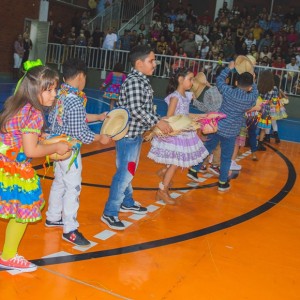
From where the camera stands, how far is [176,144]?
4.91m

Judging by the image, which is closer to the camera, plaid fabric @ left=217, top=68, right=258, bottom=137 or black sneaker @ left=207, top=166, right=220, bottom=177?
plaid fabric @ left=217, top=68, right=258, bottom=137

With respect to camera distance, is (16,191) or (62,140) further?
(62,140)

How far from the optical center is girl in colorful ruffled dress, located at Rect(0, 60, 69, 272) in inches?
112

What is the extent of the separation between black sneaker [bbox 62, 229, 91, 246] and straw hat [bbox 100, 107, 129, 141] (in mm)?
836

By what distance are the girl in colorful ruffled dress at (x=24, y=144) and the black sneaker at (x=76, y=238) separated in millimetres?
651

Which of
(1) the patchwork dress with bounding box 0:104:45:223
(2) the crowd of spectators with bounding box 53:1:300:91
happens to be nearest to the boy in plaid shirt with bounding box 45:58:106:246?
(1) the patchwork dress with bounding box 0:104:45:223

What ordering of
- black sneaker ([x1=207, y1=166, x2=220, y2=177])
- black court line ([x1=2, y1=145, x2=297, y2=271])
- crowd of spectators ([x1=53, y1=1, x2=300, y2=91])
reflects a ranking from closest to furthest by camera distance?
1. black court line ([x1=2, y1=145, x2=297, y2=271])
2. black sneaker ([x1=207, y1=166, x2=220, y2=177])
3. crowd of spectators ([x1=53, y1=1, x2=300, y2=91])

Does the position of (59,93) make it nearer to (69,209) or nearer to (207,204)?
(69,209)

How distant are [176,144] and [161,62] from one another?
12.8 metres

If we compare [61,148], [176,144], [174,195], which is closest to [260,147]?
[174,195]

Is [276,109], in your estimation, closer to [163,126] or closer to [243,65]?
[243,65]

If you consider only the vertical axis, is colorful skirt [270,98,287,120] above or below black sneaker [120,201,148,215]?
above

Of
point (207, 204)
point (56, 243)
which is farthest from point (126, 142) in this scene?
point (207, 204)

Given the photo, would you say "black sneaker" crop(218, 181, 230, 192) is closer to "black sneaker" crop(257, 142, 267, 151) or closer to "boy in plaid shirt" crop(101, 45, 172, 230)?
"boy in plaid shirt" crop(101, 45, 172, 230)
